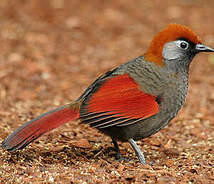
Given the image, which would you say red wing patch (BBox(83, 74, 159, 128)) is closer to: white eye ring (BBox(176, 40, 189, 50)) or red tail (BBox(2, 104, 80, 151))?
red tail (BBox(2, 104, 80, 151))

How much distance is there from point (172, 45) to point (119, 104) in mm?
964

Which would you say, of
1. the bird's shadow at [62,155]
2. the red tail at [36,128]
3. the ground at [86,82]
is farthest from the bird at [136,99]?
the ground at [86,82]

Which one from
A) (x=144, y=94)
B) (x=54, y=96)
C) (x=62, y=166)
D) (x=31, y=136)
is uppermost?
(x=144, y=94)

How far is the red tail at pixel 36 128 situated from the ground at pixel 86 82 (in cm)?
23

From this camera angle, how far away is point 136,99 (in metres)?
4.54

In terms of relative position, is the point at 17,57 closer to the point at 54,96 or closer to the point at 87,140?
the point at 54,96

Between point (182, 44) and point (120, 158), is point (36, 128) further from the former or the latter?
point (182, 44)

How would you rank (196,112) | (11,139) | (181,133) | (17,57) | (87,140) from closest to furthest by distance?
1. (11,139)
2. (87,140)
3. (181,133)
4. (196,112)
5. (17,57)

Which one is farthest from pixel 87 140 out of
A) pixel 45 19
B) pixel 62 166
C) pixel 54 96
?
pixel 45 19

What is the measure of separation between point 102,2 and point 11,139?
23.1 feet

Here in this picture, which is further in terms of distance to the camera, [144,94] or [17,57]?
[17,57]

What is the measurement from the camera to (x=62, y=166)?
4.46 meters

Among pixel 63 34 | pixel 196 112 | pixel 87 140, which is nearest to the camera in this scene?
pixel 87 140

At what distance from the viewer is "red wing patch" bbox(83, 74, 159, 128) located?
442 cm
